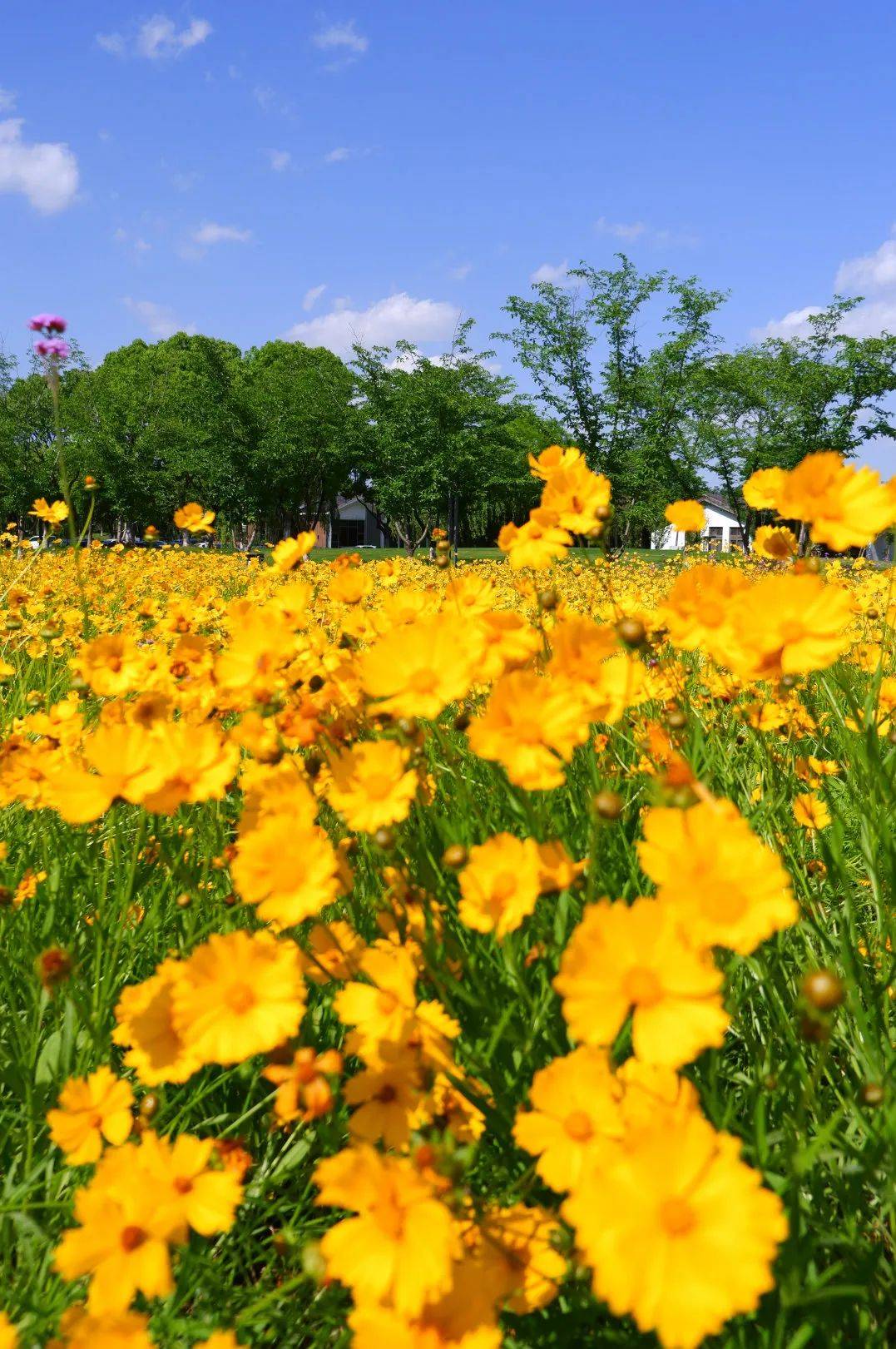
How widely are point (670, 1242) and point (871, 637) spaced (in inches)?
123

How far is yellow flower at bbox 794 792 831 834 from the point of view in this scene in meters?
1.61

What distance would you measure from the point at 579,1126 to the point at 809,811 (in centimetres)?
116

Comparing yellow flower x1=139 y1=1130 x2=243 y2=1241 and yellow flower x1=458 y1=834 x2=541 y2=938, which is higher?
yellow flower x1=458 y1=834 x2=541 y2=938

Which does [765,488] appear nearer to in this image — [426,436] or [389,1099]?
[389,1099]

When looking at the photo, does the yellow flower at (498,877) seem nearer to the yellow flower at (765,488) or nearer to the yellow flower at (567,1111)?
the yellow flower at (567,1111)

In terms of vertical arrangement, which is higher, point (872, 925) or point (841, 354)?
point (841, 354)

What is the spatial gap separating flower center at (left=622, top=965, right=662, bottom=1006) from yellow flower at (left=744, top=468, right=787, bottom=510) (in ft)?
2.33

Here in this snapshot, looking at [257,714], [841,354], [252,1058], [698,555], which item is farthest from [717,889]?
[841,354]

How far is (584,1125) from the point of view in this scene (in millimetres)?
701

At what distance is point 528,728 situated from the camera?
0.88m

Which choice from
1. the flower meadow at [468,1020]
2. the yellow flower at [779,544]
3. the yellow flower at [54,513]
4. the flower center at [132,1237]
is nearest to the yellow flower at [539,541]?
the flower meadow at [468,1020]

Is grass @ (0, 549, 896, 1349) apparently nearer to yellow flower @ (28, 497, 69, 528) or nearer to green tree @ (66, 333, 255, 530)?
yellow flower @ (28, 497, 69, 528)

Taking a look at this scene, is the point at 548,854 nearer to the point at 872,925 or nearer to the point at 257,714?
the point at 257,714

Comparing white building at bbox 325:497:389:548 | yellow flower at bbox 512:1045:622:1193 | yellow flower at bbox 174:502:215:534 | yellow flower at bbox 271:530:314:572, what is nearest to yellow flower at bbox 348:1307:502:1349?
yellow flower at bbox 512:1045:622:1193
